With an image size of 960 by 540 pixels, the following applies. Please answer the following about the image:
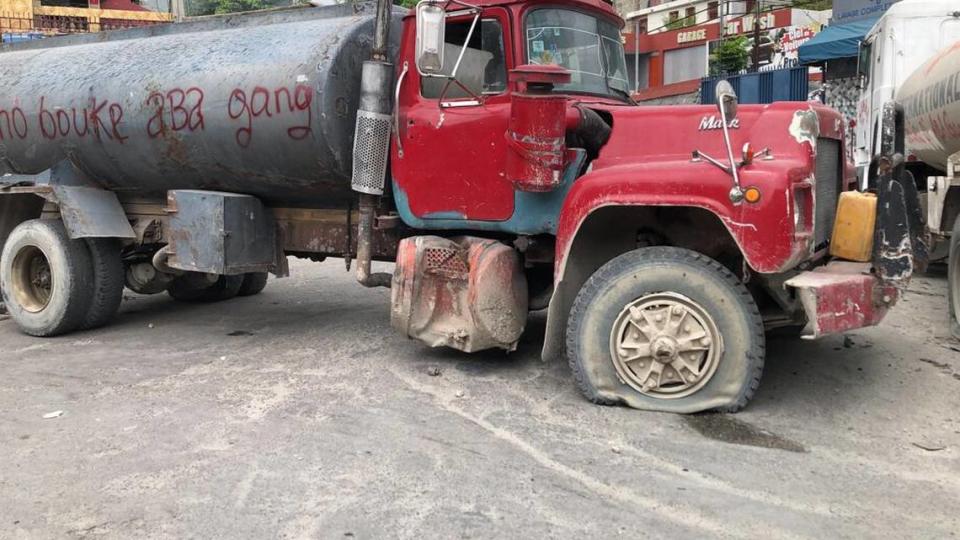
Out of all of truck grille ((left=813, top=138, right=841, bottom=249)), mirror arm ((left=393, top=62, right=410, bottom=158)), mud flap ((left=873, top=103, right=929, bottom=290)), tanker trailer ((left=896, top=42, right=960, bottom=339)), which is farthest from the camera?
tanker trailer ((left=896, top=42, right=960, bottom=339))

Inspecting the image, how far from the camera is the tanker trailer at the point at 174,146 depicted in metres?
5.39

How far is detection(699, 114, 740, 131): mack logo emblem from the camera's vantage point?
14.3 feet

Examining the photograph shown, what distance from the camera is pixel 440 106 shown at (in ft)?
16.5

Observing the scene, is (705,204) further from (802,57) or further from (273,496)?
(802,57)

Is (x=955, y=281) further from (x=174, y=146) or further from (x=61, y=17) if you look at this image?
(x=61, y=17)

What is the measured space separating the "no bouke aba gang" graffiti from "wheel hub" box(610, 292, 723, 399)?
8.50ft

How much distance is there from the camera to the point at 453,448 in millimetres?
3863

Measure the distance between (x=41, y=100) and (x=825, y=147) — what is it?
618 centimetres

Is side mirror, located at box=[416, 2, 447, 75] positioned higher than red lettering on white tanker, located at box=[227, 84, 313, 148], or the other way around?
side mirror, located at box=[416, 2, 447, 75]

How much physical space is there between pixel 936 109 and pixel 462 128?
4453mm

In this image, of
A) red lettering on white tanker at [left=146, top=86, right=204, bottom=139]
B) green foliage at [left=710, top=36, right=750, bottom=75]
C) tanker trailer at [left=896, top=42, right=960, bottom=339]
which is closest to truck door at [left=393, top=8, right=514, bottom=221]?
red lettering on white tanker at [left=146, top=86, right=204, bottom=139]

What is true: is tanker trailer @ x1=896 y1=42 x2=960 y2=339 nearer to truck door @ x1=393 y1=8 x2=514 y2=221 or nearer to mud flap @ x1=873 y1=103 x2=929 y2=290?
mud flap @ x1=873 y1=103 x2=929 y2=290

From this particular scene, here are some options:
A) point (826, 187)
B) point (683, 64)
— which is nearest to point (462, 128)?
point (826, 187)

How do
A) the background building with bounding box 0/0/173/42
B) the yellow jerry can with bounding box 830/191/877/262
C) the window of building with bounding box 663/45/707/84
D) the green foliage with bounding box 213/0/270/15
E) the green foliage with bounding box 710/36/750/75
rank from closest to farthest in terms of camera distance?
the yellow jerry can with bounding box 830/191/877/262 < the background building with bounding box 0/0/173/42 < the green foliage with bounding box 710/36/750/75 < the window of building with bounding box 663/45/707/84 < the green foliage with bounding box 213/0/270/15
